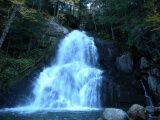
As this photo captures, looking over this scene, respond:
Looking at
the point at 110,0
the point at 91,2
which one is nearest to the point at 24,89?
the point at 110,0

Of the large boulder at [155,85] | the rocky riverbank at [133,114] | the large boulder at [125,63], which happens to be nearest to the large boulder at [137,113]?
the rocky riverbank at [133,114]

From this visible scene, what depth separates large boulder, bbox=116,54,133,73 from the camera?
18.9 metres

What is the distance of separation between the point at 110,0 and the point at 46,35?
839 centimetres

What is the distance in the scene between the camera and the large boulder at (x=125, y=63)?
18.9 meters

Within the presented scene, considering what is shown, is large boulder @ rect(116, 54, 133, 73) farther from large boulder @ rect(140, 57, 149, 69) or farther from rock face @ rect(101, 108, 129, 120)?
rock face @ rect(101, 108, 129, 120)

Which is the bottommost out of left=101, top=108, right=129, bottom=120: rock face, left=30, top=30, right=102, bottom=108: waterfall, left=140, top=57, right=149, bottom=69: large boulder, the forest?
left=101, top=108, right=129, bottom=120: rock face

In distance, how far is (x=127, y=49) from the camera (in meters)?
21.3

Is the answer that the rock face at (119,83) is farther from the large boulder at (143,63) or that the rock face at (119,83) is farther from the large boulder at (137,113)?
the large boulder at (137,113)

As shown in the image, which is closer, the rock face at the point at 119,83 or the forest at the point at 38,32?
the forest at the point at 38,32

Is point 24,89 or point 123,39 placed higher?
point 123,39

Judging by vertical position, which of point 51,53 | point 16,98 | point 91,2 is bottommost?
point 16,98

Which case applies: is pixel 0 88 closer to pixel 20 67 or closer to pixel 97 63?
pixel 20 67

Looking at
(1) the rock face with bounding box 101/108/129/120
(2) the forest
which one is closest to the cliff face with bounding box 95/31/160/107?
(2) the forest

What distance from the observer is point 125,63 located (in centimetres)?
1919
